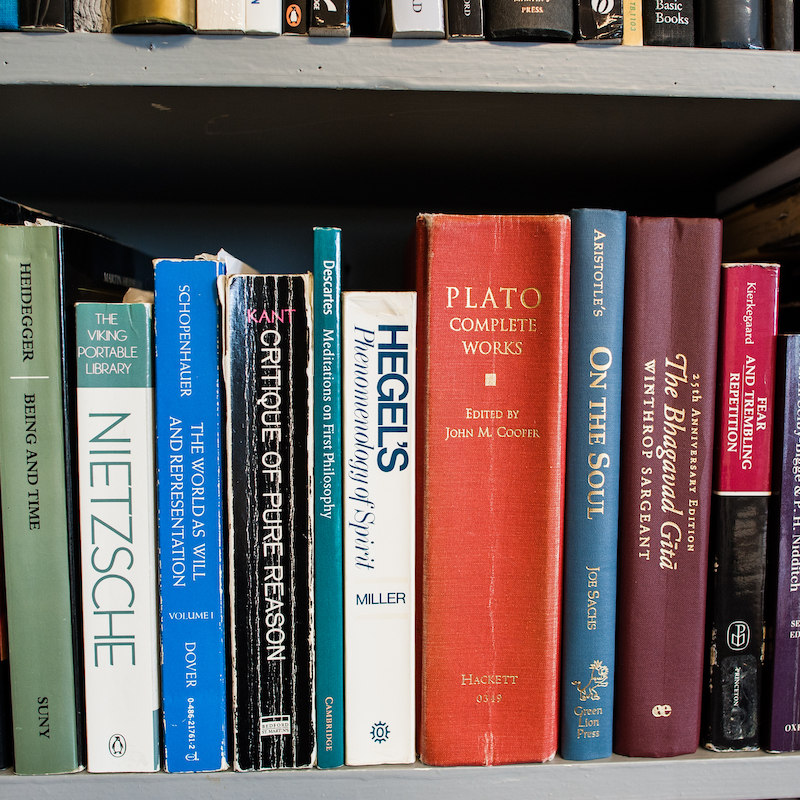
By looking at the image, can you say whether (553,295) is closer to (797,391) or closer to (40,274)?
(797,391)

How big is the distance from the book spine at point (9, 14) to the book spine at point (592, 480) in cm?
41

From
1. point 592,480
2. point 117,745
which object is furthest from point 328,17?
point 117,745

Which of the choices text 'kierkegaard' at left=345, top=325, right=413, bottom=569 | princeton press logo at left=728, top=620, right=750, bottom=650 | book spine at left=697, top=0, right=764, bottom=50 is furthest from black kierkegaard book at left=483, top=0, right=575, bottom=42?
princeton press logo at left=728, top=620, right=750, bottom=650

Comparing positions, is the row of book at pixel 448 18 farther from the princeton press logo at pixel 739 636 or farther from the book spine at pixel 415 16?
the princeton press logo at pixel 739 636

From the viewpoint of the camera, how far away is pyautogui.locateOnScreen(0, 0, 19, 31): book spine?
1.28ft

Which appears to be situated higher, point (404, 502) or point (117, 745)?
point (404, 502)

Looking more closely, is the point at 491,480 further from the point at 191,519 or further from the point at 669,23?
the point at 669,23

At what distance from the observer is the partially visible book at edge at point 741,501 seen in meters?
0.44

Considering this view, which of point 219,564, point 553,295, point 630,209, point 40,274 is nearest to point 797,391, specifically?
point 553,295

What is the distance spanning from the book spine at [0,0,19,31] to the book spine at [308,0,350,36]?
0.66 feet

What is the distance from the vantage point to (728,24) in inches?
16.6

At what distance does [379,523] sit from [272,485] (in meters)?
0.08

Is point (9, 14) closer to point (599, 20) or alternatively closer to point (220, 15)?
point (220, 15)

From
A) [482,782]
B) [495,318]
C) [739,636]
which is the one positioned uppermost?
[495,318]
